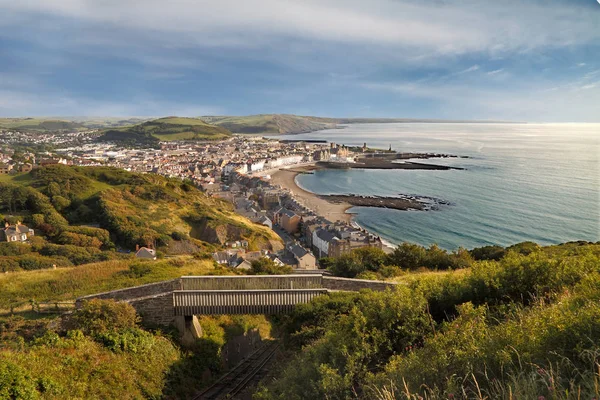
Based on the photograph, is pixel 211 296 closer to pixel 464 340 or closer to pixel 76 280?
pixel 76 280

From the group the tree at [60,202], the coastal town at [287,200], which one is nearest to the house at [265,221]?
the coastal town at [287,200]

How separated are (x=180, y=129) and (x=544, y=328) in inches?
8081

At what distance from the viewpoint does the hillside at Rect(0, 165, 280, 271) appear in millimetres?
22391

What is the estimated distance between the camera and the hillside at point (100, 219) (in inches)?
882

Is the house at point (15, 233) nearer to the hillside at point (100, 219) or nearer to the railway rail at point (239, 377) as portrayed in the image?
the hillside at point (100, 219)

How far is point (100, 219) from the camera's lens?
30.7 meters

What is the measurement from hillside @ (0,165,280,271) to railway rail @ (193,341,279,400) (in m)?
14.7

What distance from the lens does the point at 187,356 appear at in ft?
30.0

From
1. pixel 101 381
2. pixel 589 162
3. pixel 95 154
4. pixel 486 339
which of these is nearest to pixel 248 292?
pixel 101 381

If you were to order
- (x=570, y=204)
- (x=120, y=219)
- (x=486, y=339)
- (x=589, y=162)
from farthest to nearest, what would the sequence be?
(x=589, y=162) < (x=570, y=204) < (x=120, y=219) < (x=486, y=339)

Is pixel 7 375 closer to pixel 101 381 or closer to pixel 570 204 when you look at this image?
pixel 101 381

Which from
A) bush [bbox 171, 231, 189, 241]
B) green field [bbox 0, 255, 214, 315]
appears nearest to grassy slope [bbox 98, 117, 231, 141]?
bush [bbox 171, 231, 189, 241]

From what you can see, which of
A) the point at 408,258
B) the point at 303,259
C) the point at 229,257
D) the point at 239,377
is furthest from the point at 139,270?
the point at 303,259

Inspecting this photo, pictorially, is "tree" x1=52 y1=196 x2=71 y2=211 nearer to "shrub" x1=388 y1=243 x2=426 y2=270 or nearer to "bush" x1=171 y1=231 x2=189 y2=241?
"bush" x1=171 y1=231 x2=189 y2=241
